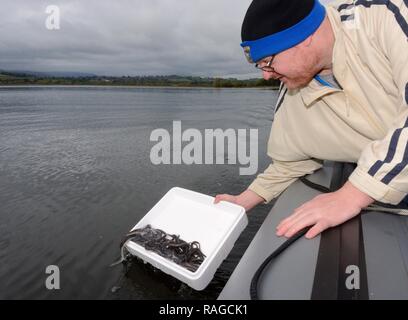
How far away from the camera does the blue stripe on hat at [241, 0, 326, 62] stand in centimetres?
167

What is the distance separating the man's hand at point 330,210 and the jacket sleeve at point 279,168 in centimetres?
85

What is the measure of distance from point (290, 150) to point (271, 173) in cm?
29

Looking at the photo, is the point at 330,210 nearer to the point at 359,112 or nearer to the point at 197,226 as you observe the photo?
the point at 359,112

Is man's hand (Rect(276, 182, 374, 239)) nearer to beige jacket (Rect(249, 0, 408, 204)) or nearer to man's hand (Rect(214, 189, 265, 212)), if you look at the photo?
beige jacket (Rect(249, 0, 408, 204))

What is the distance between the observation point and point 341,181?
2.46 metres

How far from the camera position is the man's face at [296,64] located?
1.74 metres

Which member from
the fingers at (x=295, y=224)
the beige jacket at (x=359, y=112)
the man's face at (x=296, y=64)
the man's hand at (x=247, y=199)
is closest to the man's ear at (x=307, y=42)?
the man's face at (x=296, y=64)

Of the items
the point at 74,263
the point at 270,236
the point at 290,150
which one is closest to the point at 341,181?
the point at 290,150

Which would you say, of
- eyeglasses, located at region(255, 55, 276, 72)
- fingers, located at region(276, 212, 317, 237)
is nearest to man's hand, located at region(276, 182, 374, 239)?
fingers, located at region(276, 212, 317, 237)

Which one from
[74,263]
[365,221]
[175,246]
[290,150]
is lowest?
[74,263]

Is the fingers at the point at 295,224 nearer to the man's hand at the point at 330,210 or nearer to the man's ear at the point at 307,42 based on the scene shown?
the man's hand at the point at 330,210

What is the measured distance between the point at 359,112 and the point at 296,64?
50cm

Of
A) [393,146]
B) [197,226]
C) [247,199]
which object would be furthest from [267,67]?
[197,226]

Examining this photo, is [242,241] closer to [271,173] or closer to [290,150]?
[271,173]
